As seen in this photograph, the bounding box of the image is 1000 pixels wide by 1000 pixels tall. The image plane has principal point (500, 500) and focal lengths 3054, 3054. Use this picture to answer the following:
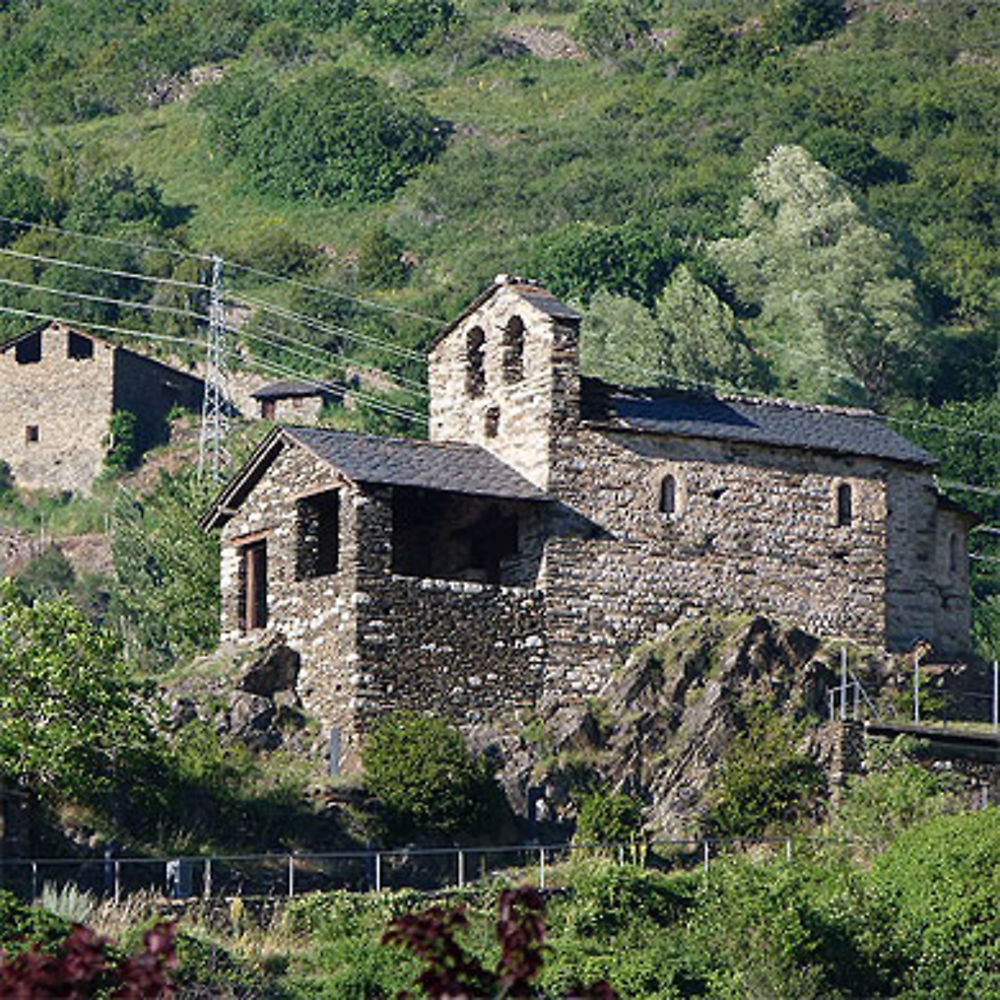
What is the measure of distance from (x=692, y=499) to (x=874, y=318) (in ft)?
149

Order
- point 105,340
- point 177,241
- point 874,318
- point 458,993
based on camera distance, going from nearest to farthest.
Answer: point 458,993 < point 874,318 < point 105,340 < point 177,241

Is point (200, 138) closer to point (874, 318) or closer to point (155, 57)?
point (155, 57)

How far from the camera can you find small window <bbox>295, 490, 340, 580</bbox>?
50688 millimetres

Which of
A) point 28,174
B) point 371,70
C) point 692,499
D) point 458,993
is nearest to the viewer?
point 458,993

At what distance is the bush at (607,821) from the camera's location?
47531mm

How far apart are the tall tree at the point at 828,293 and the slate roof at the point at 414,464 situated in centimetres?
3952

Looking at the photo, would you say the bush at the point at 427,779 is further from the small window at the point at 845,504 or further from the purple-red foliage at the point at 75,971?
the purple-red foliage at the point at 75,971

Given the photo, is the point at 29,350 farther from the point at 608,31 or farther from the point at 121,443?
the point at 608,31

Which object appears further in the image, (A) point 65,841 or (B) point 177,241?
(B) point 177,241

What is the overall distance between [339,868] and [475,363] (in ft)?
38.2

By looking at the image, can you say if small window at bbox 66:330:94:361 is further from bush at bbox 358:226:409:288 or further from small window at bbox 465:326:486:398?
small window at bbox 465:326:486:398

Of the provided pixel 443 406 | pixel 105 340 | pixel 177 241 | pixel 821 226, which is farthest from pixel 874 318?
pixel 443 406

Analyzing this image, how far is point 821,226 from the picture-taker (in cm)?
10169

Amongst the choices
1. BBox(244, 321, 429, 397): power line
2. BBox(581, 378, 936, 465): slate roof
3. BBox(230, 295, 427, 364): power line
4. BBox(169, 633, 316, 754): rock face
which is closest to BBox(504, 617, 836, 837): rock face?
BBox(581, 378, 936, 465): slate roof
